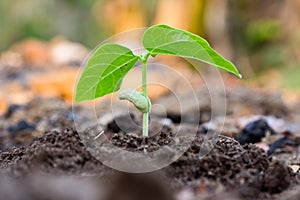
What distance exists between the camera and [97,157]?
1.38 meters

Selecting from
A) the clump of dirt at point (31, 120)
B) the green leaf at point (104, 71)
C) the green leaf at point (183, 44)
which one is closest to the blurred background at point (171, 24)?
the clump of dirt at point (31, 120)

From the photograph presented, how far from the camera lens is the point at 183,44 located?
4.88 ft

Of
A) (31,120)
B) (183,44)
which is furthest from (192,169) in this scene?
(31,120)

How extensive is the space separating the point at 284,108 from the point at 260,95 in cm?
50

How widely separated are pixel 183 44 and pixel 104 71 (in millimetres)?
218

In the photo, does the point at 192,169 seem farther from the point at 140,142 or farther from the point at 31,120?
the point at 31,120

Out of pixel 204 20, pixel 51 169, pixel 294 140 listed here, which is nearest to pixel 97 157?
pixel 51 169

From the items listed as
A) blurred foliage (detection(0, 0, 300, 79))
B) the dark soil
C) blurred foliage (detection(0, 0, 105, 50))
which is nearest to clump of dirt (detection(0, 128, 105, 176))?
the dark soil

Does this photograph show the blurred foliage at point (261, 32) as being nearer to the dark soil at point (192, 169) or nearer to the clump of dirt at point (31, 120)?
Result: the clump of dirt at point (31, 120)

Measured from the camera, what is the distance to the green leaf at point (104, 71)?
1488mm

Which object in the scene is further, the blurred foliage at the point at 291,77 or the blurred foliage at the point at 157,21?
the blurred foliage at the point at 157,21

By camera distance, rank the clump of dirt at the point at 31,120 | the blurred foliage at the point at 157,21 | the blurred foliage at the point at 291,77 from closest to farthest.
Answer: the clump of dirt at the point at 31,120, the blurred foliage at the point at 291,77, the blurred foliage at the point at 157,21

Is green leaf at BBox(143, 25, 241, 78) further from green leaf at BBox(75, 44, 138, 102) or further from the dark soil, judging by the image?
the dark soil

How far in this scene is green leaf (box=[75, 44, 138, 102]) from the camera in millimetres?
1488
